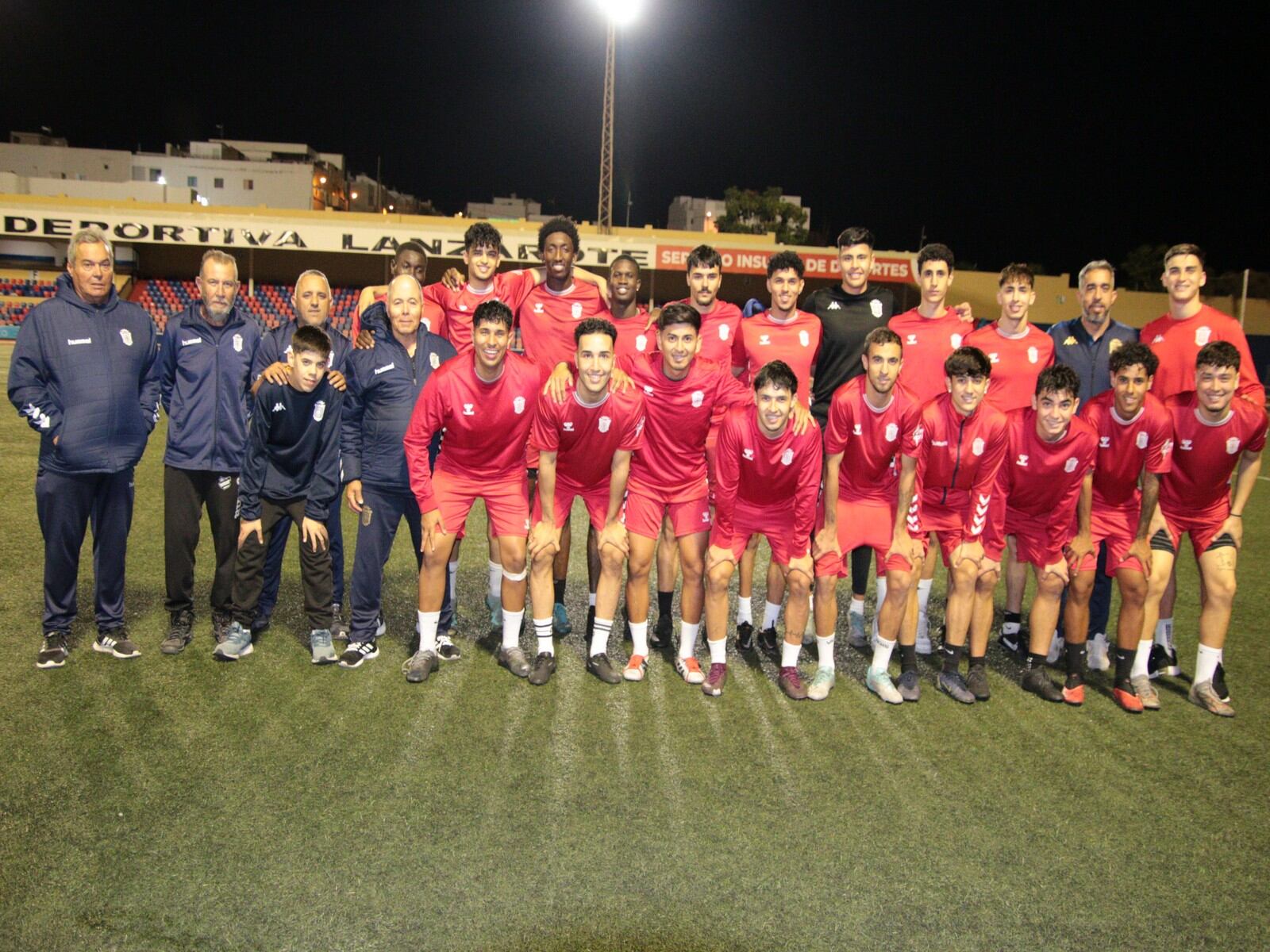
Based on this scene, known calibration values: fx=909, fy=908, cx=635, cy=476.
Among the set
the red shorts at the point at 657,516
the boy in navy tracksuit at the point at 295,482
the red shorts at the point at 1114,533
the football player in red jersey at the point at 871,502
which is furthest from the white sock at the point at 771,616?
the boy in navy tracksuit at the point at 295,482

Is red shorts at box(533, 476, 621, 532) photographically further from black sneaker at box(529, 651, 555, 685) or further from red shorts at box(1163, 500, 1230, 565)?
red shorts at box(1163, 500, 1230, 565)

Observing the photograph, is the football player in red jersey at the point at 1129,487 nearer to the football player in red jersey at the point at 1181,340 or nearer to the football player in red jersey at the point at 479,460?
the football player in red jersey at the point at 1181,340

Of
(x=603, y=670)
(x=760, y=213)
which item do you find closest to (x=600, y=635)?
(x=603, y=670)

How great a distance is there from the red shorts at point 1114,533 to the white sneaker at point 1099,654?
53 centimetres

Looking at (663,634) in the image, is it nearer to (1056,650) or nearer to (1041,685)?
(1041,685)

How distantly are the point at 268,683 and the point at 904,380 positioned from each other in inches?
157

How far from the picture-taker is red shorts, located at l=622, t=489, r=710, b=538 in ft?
16.1

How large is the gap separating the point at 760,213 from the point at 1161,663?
46.0 m

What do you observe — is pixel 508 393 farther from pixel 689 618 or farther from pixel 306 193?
pixel 306 193

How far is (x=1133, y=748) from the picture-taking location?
417cm

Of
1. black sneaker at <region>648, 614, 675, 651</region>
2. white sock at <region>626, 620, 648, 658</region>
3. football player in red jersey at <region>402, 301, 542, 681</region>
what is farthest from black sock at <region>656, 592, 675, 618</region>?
football player in red jersey at <region>402, 301, 542, 681</region>

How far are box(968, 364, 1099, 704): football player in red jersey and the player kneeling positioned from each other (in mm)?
974

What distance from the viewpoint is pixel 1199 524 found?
4.97 meters

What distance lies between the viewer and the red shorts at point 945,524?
4.93 metres
